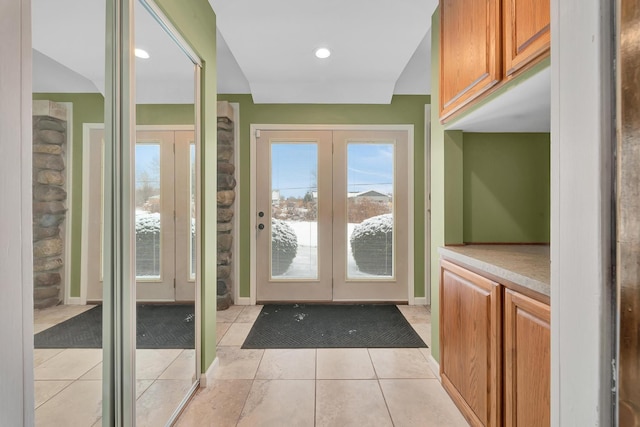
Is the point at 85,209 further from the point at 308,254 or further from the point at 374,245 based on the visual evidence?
the point at 374,245

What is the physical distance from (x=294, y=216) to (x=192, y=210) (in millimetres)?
1796

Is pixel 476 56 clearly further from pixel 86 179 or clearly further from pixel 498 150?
pixel 86 179

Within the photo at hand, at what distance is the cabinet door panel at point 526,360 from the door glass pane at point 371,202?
2.31 metres

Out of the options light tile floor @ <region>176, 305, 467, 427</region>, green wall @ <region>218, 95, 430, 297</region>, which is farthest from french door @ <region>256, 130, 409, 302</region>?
light tile floor @ <region>176, 305, 467, 427</region>

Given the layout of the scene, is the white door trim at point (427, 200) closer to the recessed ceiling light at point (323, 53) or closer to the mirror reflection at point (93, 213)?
the recessed ceiling light at point (323, 53)

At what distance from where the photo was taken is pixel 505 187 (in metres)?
1.96

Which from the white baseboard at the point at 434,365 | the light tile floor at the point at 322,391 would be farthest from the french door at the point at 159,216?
the white baseboard at the point at 434,365

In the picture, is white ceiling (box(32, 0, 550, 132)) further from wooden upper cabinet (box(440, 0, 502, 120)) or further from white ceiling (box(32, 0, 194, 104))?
wooden upper cabinet (box(440, 0, 502, 120))

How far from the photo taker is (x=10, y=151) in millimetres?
626

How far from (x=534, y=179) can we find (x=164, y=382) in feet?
7.89

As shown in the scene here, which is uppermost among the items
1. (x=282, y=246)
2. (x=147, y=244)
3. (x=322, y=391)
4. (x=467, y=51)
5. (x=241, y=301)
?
(x=467, y=51)

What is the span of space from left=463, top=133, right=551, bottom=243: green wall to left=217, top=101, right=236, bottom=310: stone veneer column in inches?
95.0

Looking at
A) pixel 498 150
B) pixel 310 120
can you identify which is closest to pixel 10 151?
pixel 498 150

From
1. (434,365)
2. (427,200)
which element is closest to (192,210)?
(434,365)
